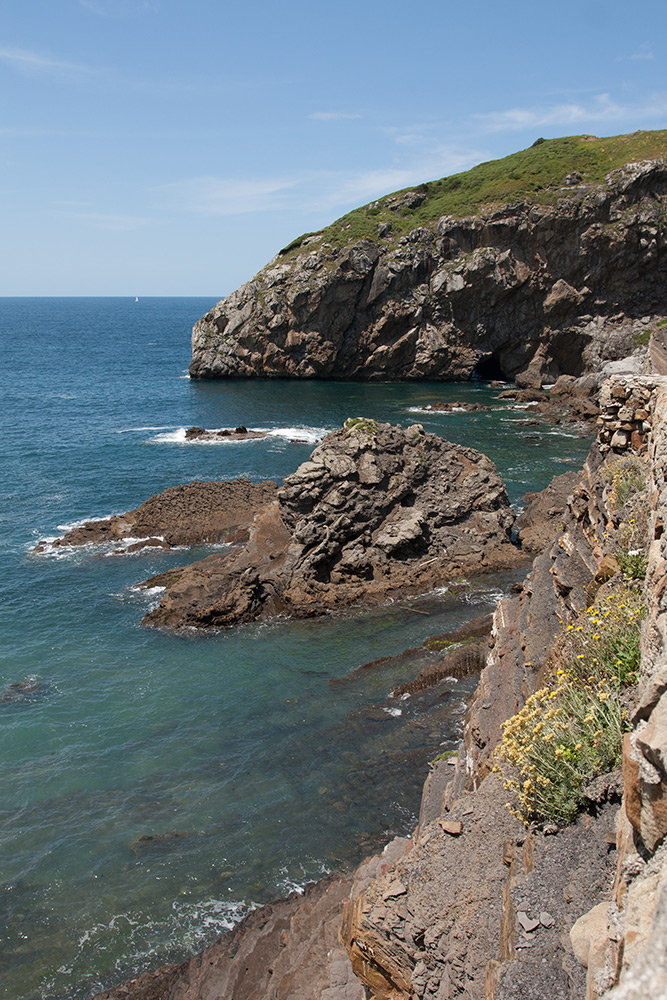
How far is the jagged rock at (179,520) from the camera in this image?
126 feet

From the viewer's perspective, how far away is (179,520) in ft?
130

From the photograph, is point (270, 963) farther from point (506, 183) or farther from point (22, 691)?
point (506, 183)

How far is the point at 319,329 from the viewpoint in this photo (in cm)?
8350

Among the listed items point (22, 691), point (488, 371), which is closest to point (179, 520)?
point (22, 691)

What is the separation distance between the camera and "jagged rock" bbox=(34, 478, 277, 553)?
3838cm

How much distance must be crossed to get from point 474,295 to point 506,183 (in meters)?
16.1

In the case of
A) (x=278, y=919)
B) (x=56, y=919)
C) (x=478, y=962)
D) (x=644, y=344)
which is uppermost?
(x=644, y=344)

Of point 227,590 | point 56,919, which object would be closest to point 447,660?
point 227,590

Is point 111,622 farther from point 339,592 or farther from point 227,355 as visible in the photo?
point 227,355

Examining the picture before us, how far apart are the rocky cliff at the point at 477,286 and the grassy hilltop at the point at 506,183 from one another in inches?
11.8

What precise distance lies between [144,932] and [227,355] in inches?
3168

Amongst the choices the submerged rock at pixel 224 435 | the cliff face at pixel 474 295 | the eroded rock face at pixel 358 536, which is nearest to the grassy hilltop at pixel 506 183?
the cliff face at pixel 474 295

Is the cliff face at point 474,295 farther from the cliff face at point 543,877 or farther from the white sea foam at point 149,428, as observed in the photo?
the cliff face at point 543,877

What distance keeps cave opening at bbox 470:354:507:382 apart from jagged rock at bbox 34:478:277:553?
49553 millimetres
